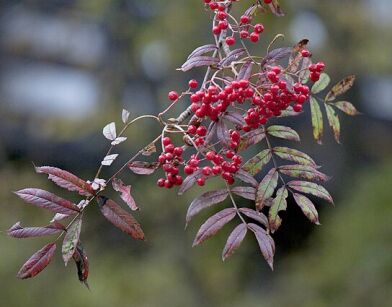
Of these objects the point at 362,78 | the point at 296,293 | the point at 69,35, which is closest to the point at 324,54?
the point at 362,78

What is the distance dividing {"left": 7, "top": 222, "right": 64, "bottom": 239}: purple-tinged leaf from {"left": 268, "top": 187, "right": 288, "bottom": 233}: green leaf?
12.4 inches

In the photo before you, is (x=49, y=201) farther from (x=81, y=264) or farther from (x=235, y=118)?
(x=235, y=118)

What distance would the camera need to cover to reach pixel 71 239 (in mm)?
1083

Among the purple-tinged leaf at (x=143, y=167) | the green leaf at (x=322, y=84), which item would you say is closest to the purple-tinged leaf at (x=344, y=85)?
the green leaf at (x=322, y=84)

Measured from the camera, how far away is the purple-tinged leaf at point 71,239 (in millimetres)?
1075

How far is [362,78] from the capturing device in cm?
473

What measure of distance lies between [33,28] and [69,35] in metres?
0.23

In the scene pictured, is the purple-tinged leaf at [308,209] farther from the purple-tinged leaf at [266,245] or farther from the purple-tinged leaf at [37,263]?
the purple-tinged leaf at [37,263]

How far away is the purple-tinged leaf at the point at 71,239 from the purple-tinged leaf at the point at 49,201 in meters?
0.03

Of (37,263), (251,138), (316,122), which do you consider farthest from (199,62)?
(37,263)

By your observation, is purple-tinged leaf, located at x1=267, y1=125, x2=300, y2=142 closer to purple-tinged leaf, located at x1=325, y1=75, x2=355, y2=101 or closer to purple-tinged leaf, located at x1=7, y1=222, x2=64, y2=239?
purple-tinged leaf, located at x1=325, y1=75, x2=355, y2=101

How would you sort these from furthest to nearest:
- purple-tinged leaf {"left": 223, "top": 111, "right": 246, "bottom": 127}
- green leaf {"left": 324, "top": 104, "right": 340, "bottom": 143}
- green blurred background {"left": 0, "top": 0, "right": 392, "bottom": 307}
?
green blurred background {"left": 0, "top": 0, "right": 392, "bottom": 307} < green leaf {"left": 324, "top": 104, "right": 340, "bottom": 143} < purple-tinged leaf {"left": 223, "top": 111, "right": 246, "bottom": 127}

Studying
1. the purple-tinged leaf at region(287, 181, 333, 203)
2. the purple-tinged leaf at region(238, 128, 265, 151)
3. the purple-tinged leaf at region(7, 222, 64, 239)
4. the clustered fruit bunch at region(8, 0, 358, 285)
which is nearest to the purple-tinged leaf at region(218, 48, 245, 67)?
the clustered fruit bunch at region(8, 0, 358, 285)

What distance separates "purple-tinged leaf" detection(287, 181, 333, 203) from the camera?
3.72 feet
